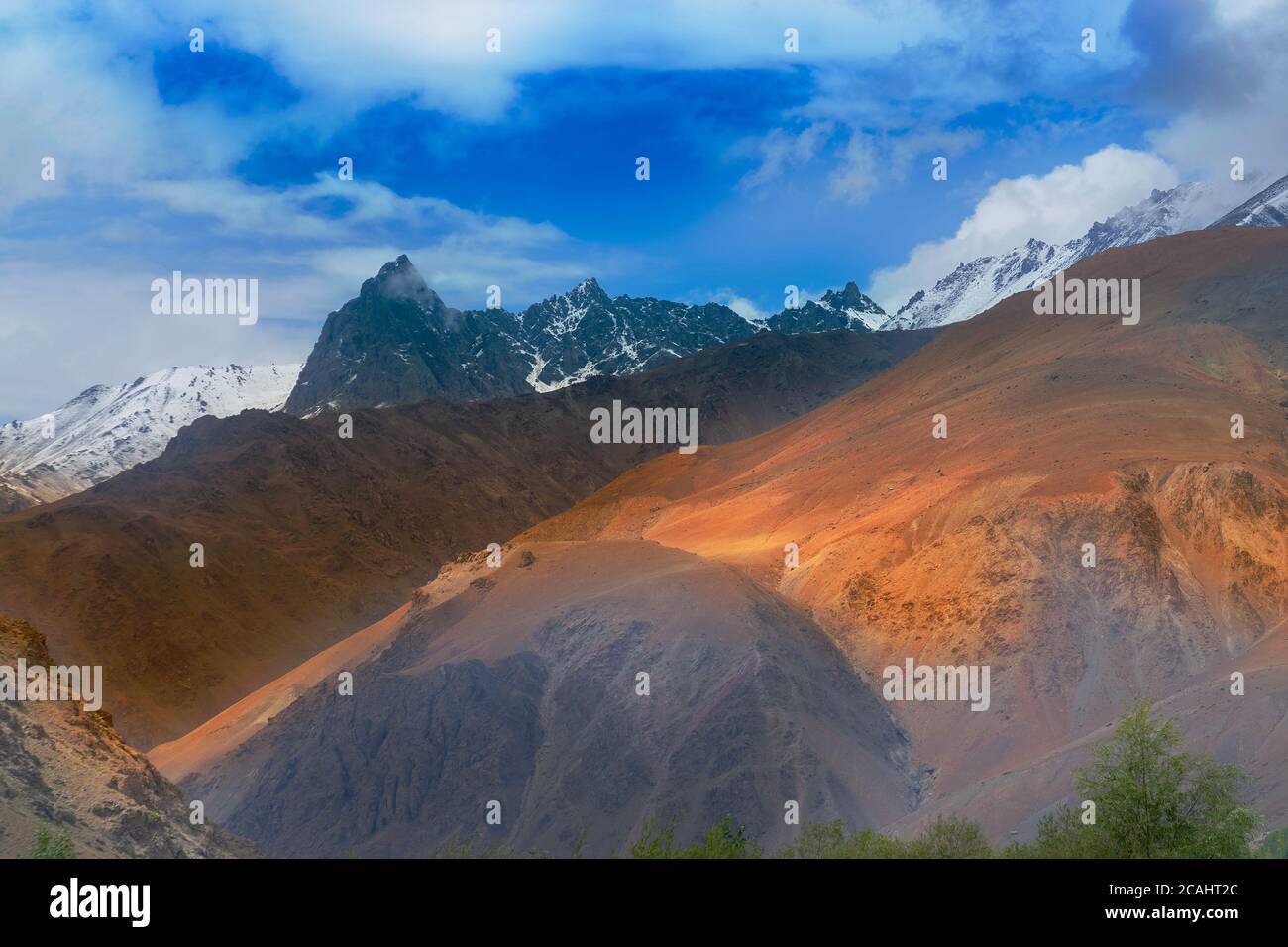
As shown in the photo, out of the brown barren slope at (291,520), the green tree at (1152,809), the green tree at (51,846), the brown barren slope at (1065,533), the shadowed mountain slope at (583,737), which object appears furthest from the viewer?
the brown barren slope at (291,520)

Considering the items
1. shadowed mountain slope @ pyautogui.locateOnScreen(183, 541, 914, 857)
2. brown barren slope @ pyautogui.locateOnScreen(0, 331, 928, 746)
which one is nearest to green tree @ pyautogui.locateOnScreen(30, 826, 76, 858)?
shadowed mountain slope @ pyautogui.locateOnScreen(183, 541, 914, 857)

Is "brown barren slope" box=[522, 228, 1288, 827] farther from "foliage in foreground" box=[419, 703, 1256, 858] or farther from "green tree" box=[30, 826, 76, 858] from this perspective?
"green tree" box=[30, 826, 76, 858]

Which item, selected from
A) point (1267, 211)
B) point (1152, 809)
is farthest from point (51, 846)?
point (1267, 211)

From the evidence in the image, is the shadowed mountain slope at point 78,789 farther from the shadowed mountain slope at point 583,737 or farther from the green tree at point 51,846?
the shadowed mountain slope at point 583,737

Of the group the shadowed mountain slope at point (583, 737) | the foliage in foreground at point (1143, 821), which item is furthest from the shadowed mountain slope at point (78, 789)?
the shadowed mountain slope at point (583, 737)

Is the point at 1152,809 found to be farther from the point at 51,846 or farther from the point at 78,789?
the point at 78,789
